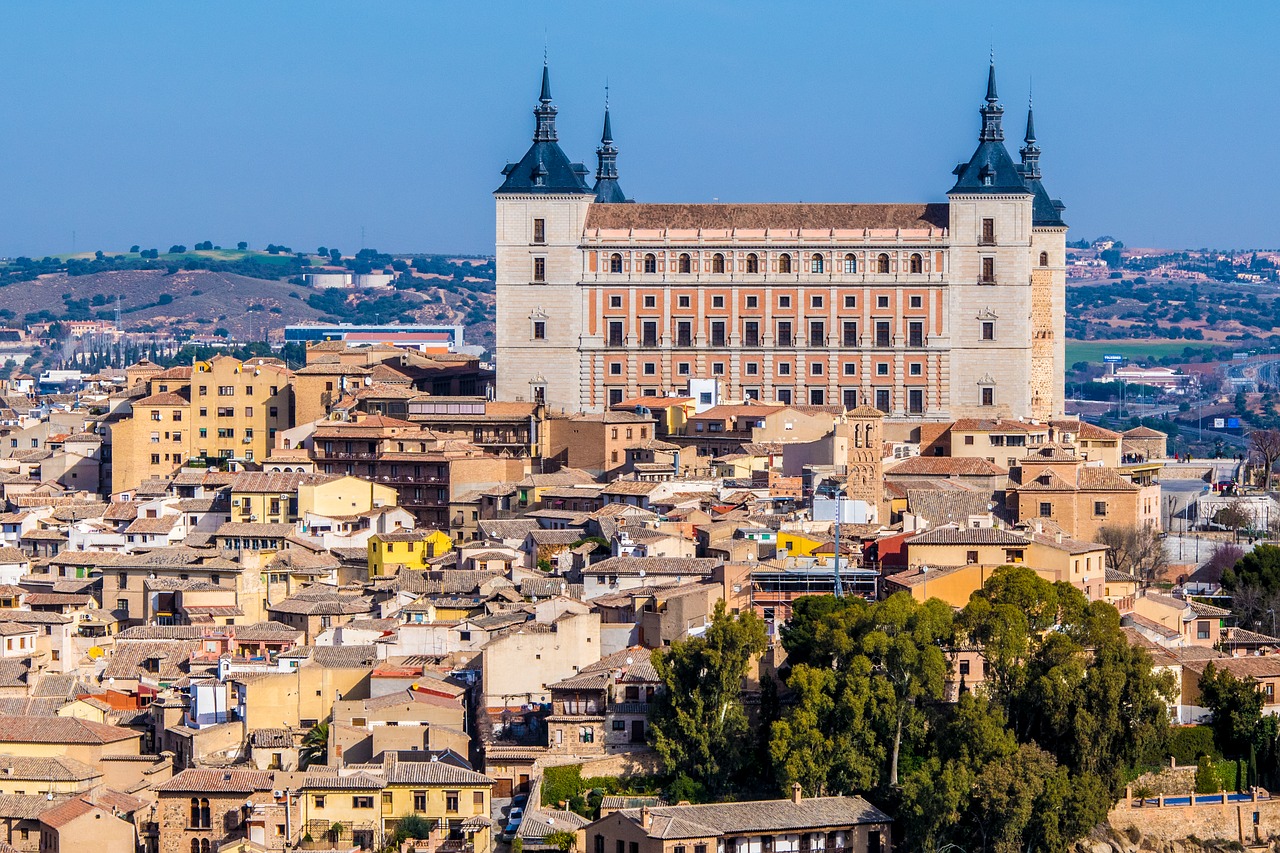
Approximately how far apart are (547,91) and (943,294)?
44.4ft

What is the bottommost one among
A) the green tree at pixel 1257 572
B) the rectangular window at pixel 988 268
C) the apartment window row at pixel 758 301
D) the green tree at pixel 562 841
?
the green tree at pixel 562 841

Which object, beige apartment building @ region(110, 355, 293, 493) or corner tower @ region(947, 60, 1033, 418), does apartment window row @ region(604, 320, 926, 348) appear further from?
beige apartment building @ region(110, 355, 293, 493)

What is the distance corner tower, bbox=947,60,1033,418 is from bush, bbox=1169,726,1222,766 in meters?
35.5

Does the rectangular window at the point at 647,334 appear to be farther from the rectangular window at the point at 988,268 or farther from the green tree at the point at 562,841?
the green tree at the point at 562,841

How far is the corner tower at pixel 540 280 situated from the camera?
80.4 meters

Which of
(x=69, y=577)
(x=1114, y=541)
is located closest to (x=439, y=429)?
(x=69, y=577)

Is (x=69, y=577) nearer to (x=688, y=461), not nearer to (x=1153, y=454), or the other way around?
(x=688, y=461)

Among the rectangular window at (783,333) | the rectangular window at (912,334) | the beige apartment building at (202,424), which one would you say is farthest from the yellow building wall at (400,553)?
the rectangular window at (912,334)

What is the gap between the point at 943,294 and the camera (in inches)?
3152

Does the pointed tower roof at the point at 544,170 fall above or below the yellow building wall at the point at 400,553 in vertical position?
above

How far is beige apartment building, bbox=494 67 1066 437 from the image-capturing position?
261 ft

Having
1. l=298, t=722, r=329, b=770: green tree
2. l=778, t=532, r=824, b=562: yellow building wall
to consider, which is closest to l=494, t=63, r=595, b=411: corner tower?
l=778, t=532, r=824, b=562: yellow building wall

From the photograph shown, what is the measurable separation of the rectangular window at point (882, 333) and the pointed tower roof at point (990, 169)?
13.9ft

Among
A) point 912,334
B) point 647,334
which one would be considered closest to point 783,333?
point 912,334
